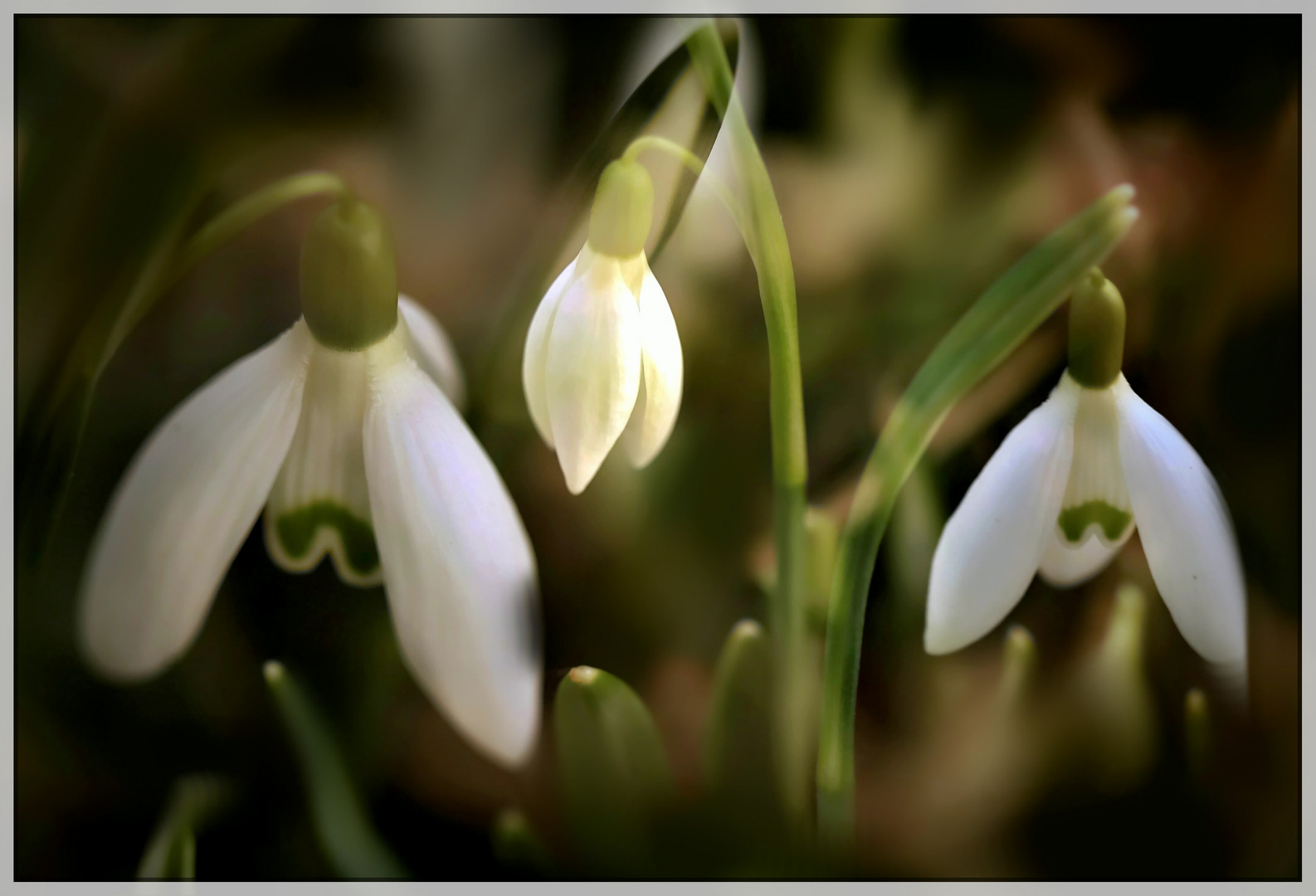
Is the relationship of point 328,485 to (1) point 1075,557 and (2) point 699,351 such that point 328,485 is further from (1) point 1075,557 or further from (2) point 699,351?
(1) point 1075,557

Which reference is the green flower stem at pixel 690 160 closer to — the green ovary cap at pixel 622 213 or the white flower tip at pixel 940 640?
the green ovary cap at pixel 622 213

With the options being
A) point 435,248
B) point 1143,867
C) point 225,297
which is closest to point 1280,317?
point 1143,867

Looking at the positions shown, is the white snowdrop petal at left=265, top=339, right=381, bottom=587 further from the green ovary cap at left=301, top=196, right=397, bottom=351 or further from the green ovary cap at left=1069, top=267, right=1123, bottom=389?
the green ovary cap at left=1069, top=267, right=1123, bottom=389

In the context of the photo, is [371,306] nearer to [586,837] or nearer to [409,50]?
[409,50]

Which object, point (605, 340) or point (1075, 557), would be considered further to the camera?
point (1075, 557)

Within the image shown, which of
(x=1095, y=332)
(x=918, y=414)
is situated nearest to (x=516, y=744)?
(x=918, y=414)

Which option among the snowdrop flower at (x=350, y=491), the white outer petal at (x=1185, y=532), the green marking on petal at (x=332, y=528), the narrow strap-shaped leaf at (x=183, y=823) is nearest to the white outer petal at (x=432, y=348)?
the snowdrop flower at (x=350, y=491)
